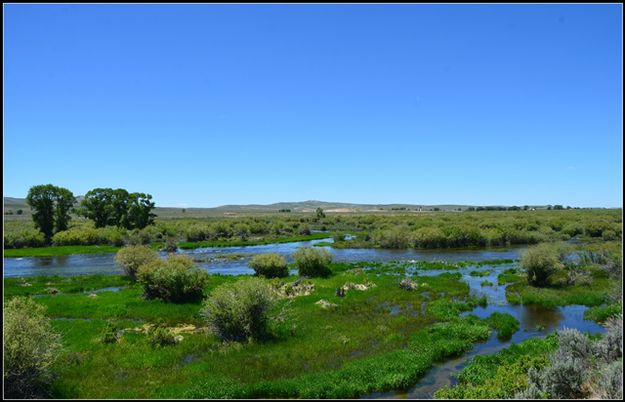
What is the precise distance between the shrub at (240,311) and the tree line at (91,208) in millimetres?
77858

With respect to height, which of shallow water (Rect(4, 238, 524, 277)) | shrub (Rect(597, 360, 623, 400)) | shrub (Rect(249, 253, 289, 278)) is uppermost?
shrub (Rect(597, 360, 623, 400))

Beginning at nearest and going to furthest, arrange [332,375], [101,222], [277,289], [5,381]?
[5,381]
[332,375]
[277,289]
[101,222]

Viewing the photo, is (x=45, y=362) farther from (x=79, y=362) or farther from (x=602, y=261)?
(x=602, y=261)

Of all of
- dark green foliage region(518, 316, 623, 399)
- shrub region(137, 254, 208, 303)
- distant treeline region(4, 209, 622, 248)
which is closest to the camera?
dark green foliage region(518, 316, 623, 399)

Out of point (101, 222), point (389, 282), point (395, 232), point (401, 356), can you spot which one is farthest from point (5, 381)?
point (101, 222)

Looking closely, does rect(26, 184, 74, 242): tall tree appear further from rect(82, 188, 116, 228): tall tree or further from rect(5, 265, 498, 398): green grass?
rect(5, 265, 498, 398): green grass

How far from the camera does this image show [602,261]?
143ft

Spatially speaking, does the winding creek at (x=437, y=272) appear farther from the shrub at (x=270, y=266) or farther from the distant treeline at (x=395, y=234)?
the shrub at (x=270, y=266)

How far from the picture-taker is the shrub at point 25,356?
1516cm

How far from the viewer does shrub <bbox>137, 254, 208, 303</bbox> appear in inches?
1236

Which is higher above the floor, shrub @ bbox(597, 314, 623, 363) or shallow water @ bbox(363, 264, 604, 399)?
shrub @ bbox(597, 314, 623, 363)

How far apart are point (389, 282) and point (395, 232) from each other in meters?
36.4

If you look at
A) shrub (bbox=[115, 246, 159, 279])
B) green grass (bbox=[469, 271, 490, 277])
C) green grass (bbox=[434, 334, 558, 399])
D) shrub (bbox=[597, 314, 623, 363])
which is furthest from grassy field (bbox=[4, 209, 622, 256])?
shrub (bbox=[597, 314, 623, 363])

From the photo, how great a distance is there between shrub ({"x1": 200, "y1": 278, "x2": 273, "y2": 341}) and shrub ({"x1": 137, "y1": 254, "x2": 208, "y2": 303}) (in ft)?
29.8
